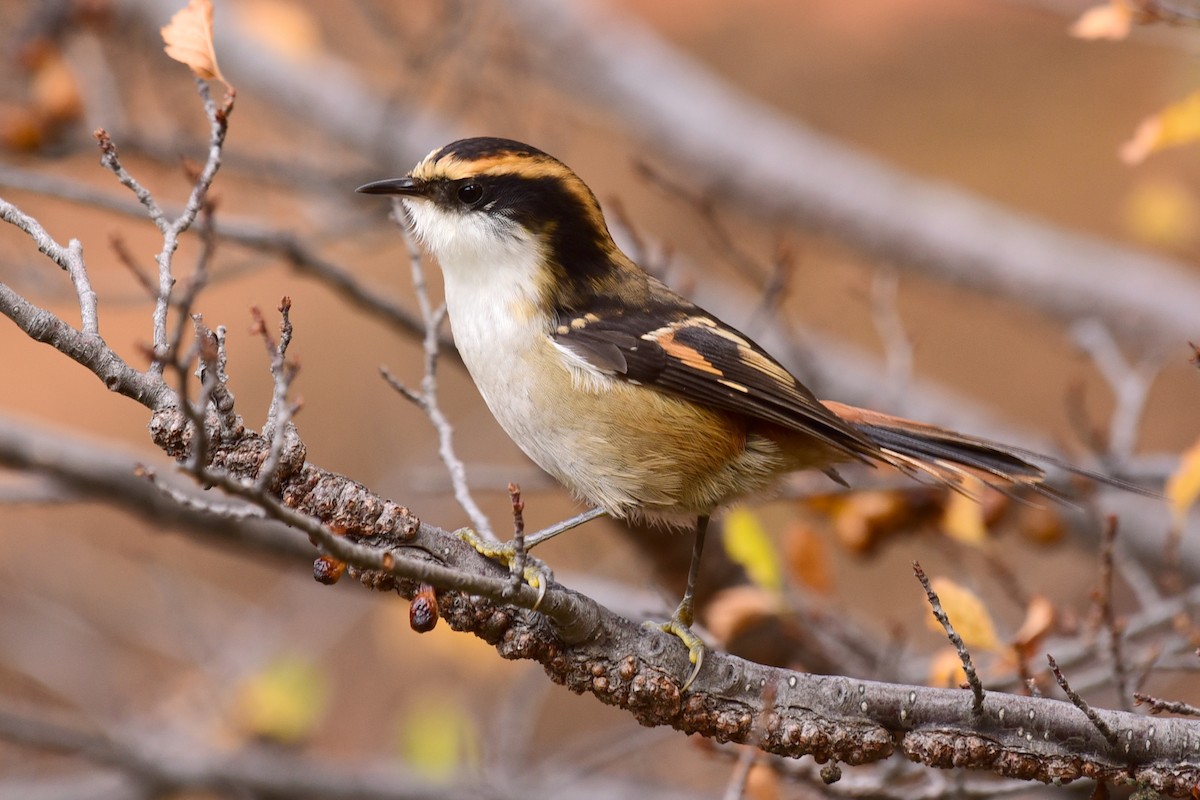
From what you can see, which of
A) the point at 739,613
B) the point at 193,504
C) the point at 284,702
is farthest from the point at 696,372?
the point at 284,702

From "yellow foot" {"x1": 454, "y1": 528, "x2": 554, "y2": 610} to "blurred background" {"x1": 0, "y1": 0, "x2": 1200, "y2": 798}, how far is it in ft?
2.65

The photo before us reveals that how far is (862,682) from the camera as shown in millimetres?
2365

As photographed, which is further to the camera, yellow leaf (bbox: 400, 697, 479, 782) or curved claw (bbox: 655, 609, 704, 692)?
yellow leaf (bbox: 400, 697, 479, 782)

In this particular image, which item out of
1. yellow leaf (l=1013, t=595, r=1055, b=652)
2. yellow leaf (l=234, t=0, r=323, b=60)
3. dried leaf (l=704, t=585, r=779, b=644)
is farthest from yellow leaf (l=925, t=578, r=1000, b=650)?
yellow leaf (l=234, t=0, r=323, b=60)

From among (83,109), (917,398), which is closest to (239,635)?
(83,109)

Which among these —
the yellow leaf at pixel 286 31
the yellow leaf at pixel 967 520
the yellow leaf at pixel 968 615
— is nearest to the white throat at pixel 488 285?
the yellow leaf at pixel 968 615

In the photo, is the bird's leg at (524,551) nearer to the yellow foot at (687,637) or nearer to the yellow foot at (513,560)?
the yellow foot at (513,560)

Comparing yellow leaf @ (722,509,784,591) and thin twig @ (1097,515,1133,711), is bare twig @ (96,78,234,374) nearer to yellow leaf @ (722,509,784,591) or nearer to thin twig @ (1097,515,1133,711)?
yellow leaf @ (722,509,784,591)

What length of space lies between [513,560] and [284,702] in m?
2.67

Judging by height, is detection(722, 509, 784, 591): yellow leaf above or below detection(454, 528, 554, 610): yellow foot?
above

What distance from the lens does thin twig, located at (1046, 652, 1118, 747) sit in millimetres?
2031

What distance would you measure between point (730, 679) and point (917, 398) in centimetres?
349

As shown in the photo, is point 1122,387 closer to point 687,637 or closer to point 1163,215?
point 1163,215

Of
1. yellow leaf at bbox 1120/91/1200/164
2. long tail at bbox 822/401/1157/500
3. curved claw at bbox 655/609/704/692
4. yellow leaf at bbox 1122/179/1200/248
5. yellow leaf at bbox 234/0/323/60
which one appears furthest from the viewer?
yellow leaf at bbox 234/0/323/60
